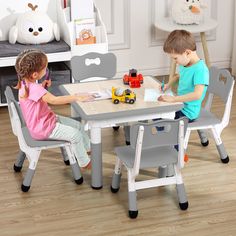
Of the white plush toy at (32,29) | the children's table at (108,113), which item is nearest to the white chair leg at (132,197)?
the children's table at (108,113)

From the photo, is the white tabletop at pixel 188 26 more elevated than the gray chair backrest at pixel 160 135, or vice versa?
the white tabletop at pixel 188 26

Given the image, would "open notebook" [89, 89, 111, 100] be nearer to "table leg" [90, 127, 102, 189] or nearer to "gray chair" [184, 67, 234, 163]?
"table leg" [90, 127, 102, 189]

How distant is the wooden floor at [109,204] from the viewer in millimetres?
3102

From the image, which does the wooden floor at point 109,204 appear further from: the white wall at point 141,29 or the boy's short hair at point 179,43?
the white wall at point 141,29

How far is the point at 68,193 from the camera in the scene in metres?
3.46

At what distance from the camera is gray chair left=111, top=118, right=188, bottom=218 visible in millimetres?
3035

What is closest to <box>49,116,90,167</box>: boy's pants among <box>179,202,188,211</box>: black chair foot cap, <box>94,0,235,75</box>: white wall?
<box>179,202,188,211</box>: black chair foot cap

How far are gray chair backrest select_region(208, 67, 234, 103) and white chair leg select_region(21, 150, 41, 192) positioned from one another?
112 cm

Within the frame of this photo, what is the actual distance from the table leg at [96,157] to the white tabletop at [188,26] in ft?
5.92

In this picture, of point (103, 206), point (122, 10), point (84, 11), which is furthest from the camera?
point (122, 10)

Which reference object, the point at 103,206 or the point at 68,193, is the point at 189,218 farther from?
the point at 68,193

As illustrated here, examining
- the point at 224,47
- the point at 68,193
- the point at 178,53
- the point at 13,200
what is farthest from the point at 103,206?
the point at 224,47

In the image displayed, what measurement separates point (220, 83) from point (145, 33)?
5.22 ft

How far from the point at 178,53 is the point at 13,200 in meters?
1.17
